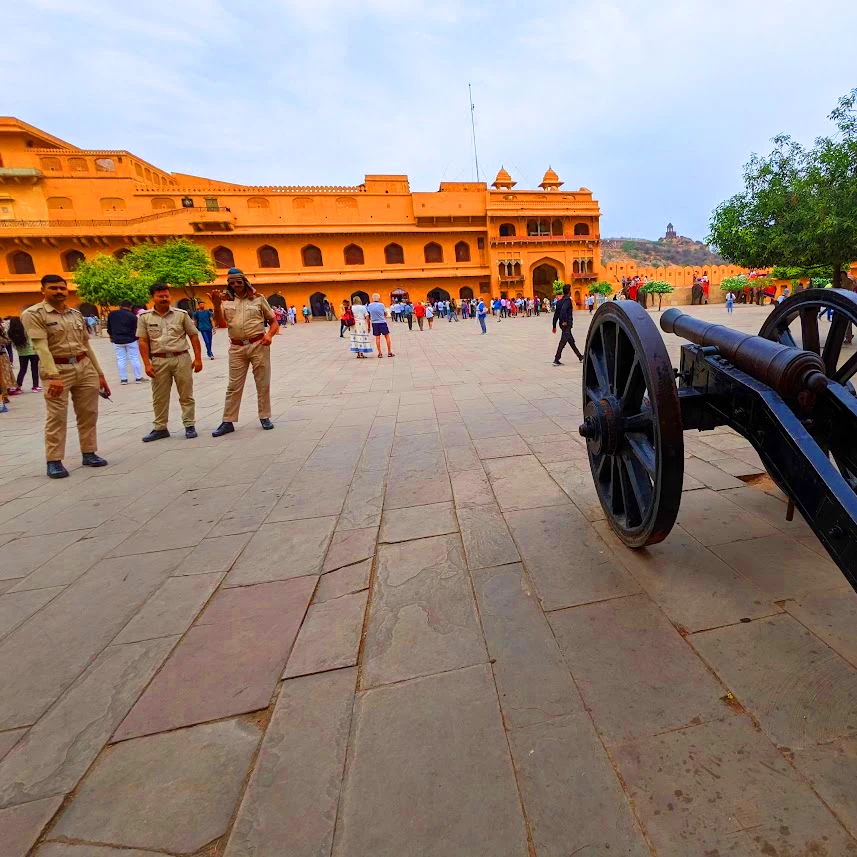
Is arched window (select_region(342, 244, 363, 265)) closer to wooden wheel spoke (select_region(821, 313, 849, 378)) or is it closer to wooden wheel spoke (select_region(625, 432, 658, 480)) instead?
wooden wheel spoke (select_region(821, 313, 849, 378))

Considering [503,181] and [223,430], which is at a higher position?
[503,181]

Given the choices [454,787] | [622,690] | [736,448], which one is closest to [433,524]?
[622,690]

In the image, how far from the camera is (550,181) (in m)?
46.8

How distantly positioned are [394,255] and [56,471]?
39.1 m

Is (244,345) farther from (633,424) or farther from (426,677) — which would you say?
(426,677)

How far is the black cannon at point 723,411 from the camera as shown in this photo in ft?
4.81

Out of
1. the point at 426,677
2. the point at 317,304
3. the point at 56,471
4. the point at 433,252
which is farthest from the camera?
the point at 433,252

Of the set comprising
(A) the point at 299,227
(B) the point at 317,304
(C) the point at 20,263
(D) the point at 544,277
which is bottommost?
(B) the point at 317,304

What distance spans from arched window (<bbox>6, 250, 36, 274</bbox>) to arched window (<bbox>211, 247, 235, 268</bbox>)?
1264 centimetres

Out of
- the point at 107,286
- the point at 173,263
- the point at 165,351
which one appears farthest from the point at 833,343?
the point at 173,263

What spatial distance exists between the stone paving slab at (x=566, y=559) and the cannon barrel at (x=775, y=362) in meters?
0.95

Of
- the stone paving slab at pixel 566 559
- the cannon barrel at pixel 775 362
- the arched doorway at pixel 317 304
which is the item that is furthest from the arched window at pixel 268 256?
the cannon barrel at pixel 775 362

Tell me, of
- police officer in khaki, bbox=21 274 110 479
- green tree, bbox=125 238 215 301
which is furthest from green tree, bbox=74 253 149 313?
police officer in khaki, bbox=21 274 110 479

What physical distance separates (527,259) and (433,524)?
41.1 metres
